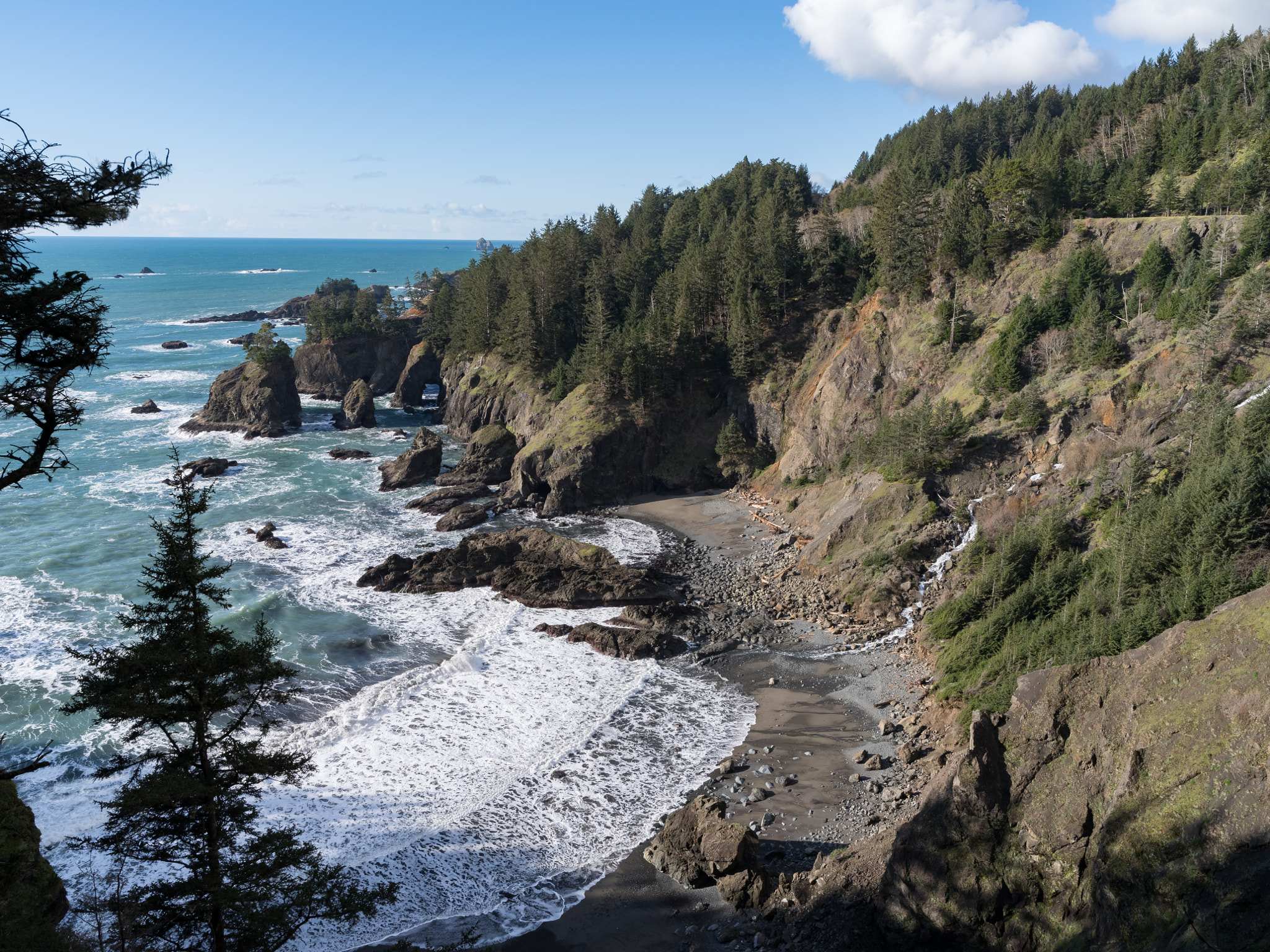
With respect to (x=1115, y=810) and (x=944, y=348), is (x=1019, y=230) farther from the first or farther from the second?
(x=1115, y=810)

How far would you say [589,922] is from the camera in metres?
19.7

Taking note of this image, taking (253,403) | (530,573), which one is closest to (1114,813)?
(530,573)

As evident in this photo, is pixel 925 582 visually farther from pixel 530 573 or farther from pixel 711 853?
pixel 530 573

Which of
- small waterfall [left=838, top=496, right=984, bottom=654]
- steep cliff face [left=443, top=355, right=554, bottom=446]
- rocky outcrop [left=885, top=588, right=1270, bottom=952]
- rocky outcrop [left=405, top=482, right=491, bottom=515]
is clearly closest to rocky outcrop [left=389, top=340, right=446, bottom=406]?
steep cliff face [left=443, top=355, right=554, bottom=446]

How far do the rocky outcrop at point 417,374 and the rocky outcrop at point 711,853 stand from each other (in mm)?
75409

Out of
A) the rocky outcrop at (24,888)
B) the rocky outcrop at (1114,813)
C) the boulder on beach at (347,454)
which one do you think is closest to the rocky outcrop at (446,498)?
the boulder on beach at (347,454)

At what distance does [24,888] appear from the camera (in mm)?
10820

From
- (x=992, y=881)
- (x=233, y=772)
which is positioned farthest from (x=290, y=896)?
(x=992, y=881)

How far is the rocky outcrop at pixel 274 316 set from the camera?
14600 centimetres

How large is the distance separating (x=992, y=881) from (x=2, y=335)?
20.9m

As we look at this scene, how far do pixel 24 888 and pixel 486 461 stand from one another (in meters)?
51.5

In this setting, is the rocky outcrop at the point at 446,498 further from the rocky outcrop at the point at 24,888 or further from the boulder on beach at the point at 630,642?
the rocky outcrop at the point at 24,888

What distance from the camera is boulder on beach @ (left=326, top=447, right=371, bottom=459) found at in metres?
67.9

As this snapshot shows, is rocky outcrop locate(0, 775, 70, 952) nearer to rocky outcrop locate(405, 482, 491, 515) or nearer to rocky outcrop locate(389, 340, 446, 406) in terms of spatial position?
rocky outcrop locate(405, 482, 491, 515)
